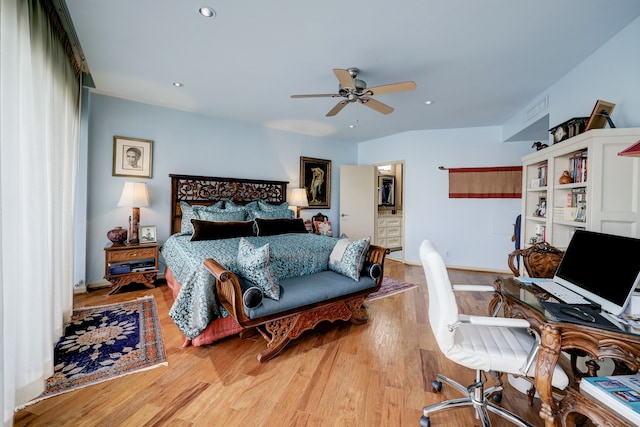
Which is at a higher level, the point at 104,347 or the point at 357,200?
the point at 357,200

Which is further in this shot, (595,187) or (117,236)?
(117,236)

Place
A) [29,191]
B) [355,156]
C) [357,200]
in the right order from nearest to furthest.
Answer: [29,191] → [357,200] → [355,156]

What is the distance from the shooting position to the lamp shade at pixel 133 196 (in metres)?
3.39

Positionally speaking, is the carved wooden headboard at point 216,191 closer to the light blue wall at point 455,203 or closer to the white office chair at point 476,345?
the light blue wall at point 455,203

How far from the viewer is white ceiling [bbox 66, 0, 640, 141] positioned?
1.88m

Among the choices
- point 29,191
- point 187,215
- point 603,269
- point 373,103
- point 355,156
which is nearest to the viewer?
point 603,269

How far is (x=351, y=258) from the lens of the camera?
259 centimetres

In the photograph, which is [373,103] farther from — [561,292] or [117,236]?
[117,236]

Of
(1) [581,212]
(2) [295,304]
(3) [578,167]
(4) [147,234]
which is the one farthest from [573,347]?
(4) [147,234]

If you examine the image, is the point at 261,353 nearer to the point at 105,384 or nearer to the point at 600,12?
the point at 105,384

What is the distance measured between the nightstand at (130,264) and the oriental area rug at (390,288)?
297 centimetres

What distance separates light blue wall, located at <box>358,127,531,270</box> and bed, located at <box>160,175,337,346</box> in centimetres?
259

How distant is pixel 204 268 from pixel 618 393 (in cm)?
245

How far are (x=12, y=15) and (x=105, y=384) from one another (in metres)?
2.17
